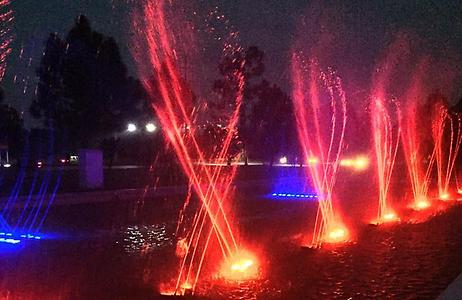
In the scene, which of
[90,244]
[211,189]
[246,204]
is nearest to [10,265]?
[90,244]

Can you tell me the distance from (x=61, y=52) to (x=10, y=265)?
955 inches

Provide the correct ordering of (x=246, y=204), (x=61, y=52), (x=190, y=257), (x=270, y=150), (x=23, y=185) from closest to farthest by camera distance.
A: (x=190, y=257) < (x=246, y=204) < (x=23, y=185) < (x=61, y=52) < (x=270, y=150)

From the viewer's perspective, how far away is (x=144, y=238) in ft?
42.3

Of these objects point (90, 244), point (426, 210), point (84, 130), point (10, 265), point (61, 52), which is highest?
point (61, 52)

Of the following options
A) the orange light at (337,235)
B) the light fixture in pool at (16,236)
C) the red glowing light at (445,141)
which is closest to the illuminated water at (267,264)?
the orange light at (337,235)

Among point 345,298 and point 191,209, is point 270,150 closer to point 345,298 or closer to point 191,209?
point 191,209

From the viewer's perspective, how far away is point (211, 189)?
1182 inches

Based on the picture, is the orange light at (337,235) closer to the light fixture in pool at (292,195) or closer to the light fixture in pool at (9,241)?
the light fixture in pool at (9,241)

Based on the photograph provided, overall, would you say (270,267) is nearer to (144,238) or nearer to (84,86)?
(144,238)

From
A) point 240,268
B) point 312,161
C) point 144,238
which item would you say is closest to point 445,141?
point 312,161

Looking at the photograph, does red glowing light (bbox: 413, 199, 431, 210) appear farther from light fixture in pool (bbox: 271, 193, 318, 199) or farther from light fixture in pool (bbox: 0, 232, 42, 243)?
light fixture in pool (bbox: 0, 232, 42, 243)

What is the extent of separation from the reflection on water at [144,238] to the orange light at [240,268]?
2.14 m

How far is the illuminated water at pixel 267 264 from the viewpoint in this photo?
7633 millimetres

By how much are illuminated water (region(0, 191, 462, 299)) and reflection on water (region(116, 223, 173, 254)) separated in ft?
0.07
